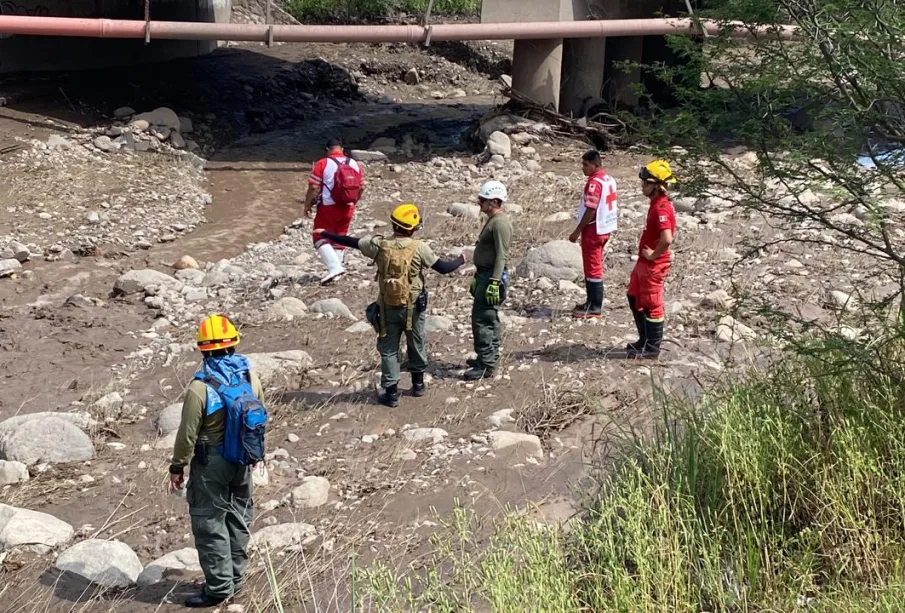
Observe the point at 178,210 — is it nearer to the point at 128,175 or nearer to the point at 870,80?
the point at 128,175

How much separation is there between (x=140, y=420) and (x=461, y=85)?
18297 millimetres

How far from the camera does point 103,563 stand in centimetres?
527

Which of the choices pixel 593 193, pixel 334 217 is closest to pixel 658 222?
pixel 593 193

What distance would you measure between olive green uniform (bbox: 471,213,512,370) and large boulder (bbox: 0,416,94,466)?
9.23 feet

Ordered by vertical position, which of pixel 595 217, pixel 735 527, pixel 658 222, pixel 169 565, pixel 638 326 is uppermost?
pixel 658 222

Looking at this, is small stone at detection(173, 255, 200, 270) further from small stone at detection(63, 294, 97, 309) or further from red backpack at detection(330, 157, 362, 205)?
red backpack at detection(330, 157, 362, 205)

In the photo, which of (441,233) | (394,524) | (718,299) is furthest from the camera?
(441,233)

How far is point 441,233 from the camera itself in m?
12.2

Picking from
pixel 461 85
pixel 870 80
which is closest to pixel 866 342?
pixel 870 80

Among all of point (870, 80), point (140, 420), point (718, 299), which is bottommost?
point (140, 420)

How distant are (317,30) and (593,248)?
27.9 ft

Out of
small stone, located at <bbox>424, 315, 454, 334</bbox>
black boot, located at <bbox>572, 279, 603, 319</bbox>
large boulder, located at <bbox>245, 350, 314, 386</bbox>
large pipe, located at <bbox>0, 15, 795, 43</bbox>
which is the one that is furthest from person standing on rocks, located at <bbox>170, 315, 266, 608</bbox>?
large pipe, located at <bbox>0, 15, 795, 43</bbox>

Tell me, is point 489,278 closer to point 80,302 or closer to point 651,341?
point 651,341

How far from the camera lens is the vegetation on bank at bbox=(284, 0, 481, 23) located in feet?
85.3
